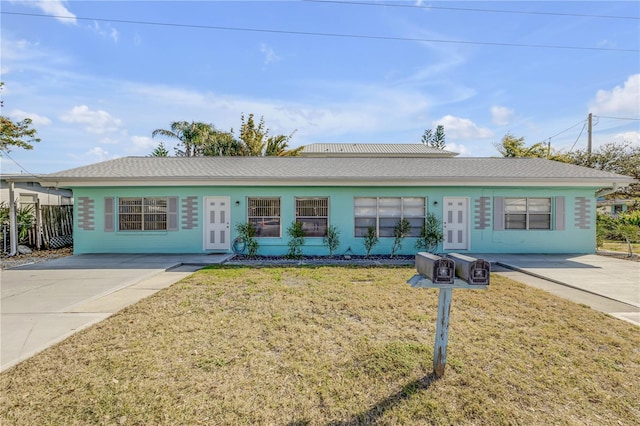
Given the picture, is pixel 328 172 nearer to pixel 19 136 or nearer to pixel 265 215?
pixel 265 215

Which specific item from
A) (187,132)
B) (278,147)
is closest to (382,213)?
(278,147)

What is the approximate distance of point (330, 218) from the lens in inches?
433

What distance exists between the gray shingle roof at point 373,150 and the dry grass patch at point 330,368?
1571cm

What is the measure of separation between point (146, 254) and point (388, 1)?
40.6 feet

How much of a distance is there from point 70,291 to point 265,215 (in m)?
5.99

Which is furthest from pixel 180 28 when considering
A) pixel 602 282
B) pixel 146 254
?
pixel 602 282

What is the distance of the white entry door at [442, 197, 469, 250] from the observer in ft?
36.8

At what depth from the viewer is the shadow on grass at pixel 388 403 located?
8.25ft

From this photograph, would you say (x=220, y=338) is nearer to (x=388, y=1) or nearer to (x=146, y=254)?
(x=146, y=254)

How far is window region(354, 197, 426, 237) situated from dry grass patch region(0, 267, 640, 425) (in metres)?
5.65

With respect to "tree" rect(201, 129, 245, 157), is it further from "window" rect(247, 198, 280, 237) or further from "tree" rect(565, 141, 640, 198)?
"tree" rect(565, 141, 640, 198)

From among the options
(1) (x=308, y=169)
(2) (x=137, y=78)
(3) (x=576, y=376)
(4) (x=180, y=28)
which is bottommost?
(3) (x=576, y=376)

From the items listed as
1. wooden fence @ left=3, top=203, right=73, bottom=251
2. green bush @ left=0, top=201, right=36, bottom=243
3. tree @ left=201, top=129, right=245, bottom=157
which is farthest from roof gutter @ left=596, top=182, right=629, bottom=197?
tree @ left=201, top=129, right=245, bottom=157

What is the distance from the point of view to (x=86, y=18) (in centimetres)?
999
